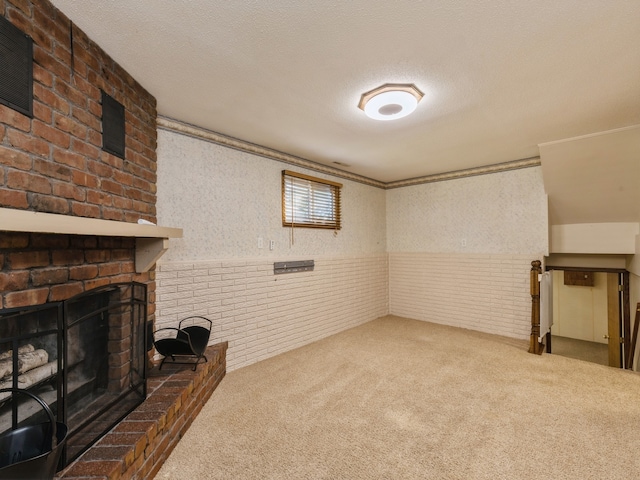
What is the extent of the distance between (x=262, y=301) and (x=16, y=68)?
2546 mm

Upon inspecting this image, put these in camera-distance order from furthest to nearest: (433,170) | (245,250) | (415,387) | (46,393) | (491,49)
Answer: (433,170), (245,250), (415,387), (491,49), (46,393)

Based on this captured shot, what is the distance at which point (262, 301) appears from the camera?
328 centimetres

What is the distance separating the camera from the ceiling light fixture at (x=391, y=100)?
6.83 ft

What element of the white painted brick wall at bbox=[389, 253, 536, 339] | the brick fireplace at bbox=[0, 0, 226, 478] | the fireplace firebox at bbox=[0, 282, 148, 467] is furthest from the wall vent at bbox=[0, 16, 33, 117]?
the white painted brick wall at bbox=[389, 253, 536, 339]

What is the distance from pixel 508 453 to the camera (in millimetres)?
1797

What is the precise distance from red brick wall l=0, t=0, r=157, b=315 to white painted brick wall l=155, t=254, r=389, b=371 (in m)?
0.69

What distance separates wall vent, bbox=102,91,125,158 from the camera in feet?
5.80

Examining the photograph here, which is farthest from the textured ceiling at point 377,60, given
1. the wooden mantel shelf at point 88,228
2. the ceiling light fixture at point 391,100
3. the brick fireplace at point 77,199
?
the wooden mantel shelf at point 88,228

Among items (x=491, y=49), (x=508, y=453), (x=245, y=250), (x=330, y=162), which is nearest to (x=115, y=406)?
(x=245, y=250)

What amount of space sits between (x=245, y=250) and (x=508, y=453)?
2644 millimetres

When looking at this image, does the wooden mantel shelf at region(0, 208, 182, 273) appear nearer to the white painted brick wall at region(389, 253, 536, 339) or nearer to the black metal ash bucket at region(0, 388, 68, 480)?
the black metal ash bucket at region(0, 388, 68, 480)

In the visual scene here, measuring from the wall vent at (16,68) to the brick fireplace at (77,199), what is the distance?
29mm

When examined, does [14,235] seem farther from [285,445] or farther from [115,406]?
[285,445]

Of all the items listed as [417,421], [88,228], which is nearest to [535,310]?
[417,421]
